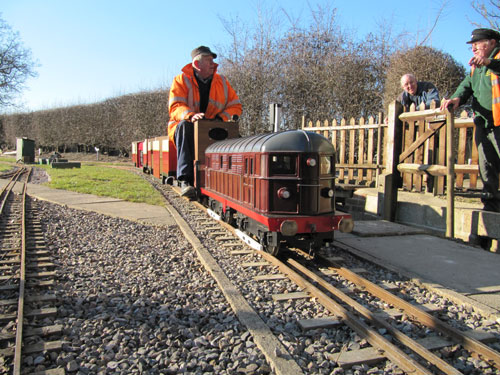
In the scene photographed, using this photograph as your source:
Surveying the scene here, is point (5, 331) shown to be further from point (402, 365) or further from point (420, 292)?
point (420, 292)

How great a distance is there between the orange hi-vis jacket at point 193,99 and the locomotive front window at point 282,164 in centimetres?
329

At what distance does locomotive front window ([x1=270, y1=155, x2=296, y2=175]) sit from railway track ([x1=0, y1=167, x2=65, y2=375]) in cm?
284

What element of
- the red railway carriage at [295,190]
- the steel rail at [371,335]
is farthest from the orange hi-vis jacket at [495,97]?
the steel rail at [371,335]

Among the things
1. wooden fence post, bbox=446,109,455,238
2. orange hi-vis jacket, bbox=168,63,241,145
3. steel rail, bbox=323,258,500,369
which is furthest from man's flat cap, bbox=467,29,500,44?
orange hi-vis jacket, bbox=168,63,241,145

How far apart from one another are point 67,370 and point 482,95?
6.26m

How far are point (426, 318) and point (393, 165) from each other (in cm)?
475

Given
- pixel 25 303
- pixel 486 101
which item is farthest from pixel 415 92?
pixel 25 303

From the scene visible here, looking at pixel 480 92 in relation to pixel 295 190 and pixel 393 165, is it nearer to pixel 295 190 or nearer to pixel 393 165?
pixel 393 165

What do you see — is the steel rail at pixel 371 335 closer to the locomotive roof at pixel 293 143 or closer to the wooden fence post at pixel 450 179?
the locomotive roof at pixel 293 143

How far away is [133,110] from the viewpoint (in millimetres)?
34469

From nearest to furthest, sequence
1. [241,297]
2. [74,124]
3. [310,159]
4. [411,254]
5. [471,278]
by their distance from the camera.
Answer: [241,297] < [471,278] < [310,159] < [411,254] < [74,124]

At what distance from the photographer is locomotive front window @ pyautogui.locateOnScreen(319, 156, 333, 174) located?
16.1 ft

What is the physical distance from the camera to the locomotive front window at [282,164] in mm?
4820

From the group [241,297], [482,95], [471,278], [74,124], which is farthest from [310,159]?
[74,124]
